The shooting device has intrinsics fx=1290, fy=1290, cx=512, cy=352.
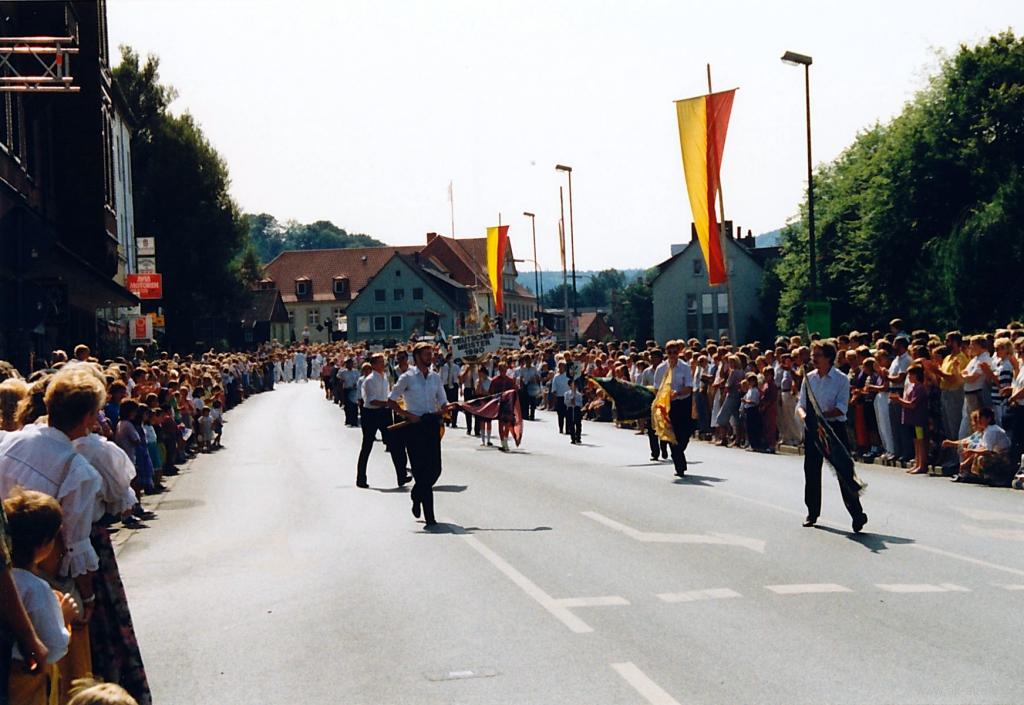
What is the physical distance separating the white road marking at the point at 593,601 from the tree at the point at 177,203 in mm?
62624

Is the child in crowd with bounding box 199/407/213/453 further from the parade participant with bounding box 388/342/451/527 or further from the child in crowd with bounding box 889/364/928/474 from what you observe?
the child in crowd with bounding box 889/364/928/474

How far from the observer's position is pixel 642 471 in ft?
64.7

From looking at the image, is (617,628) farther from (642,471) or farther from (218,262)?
(218,262)

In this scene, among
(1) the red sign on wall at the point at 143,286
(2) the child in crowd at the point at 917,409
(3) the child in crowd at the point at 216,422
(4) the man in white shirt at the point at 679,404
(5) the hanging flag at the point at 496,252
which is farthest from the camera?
(5) the hanging flag at the point at 496,252

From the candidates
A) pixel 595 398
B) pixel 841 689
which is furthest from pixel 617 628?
pixel 595 398

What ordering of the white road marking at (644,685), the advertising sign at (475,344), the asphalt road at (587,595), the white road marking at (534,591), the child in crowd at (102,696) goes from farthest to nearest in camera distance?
the advertising sign at (475,344) → the white road marking at (534,591) → the asphalt road at (587,595) → the white road marking at (644,685) → the child in crowd at (102,696)

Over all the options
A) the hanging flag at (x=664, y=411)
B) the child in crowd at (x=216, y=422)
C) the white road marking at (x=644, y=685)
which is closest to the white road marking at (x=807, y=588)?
the white road marking at (x=644, y=685)

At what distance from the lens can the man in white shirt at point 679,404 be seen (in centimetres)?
1831

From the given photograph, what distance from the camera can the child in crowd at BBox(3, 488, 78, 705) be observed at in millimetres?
4629

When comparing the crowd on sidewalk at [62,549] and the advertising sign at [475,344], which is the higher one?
the advertising sign at [475,344]

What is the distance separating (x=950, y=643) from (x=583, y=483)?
409 inches

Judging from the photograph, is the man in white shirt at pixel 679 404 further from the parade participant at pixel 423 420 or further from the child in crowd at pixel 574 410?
the child in crowd at pixel 574 410

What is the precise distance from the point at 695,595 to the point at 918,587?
66.5 inches

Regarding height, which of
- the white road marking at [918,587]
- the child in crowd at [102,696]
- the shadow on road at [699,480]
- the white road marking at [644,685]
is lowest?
the shadow on road at [699,480]
